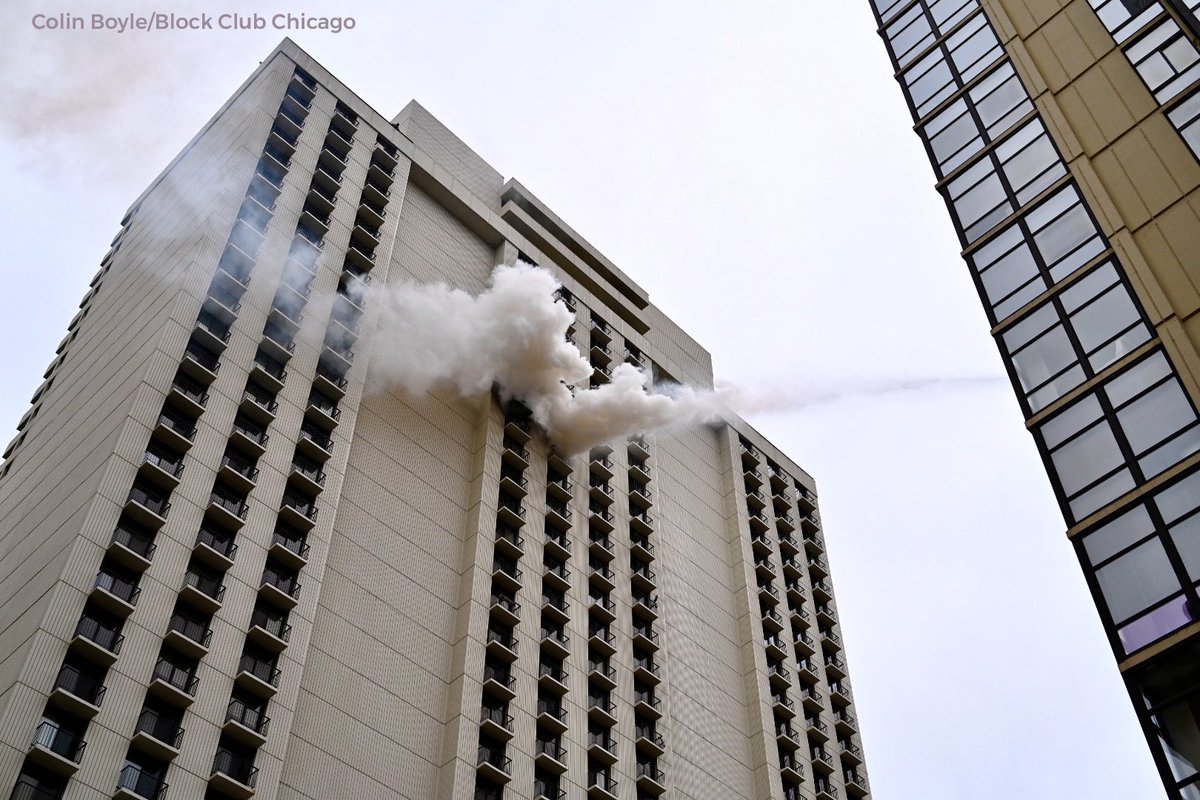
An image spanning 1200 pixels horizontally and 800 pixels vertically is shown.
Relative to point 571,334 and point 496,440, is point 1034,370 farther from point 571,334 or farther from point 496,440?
point 571,334

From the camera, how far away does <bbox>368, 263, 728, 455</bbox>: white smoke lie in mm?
59062

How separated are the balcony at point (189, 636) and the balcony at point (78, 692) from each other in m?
2.71

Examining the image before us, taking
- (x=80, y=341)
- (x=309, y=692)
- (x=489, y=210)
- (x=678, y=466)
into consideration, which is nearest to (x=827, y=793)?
(x=678, y=466)

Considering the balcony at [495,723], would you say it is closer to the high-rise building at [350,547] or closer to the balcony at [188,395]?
the high-rise building at [350,547]

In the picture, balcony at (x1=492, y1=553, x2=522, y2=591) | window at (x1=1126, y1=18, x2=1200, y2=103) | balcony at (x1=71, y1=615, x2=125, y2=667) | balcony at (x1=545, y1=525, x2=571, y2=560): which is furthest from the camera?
balcony at (x1=545, y1=525, x2=571, y2=560)

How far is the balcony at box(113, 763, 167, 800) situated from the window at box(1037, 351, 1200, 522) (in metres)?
27.1

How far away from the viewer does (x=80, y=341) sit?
58219mm

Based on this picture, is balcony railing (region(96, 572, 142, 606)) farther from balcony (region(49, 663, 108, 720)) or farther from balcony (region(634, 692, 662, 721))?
balcony (region(634, 692, 662, 721))

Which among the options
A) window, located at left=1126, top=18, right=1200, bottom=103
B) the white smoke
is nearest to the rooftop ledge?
the white smoke

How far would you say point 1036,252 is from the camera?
108 ft

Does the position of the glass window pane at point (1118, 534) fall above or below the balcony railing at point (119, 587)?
below

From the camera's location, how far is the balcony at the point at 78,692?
36.5 meters

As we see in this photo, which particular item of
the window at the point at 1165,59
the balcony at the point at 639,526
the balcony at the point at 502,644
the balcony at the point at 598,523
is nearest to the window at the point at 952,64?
the window at the point at 1165,59

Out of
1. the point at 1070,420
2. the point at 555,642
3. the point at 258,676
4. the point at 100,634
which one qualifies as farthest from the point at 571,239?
the point at 1070,420
